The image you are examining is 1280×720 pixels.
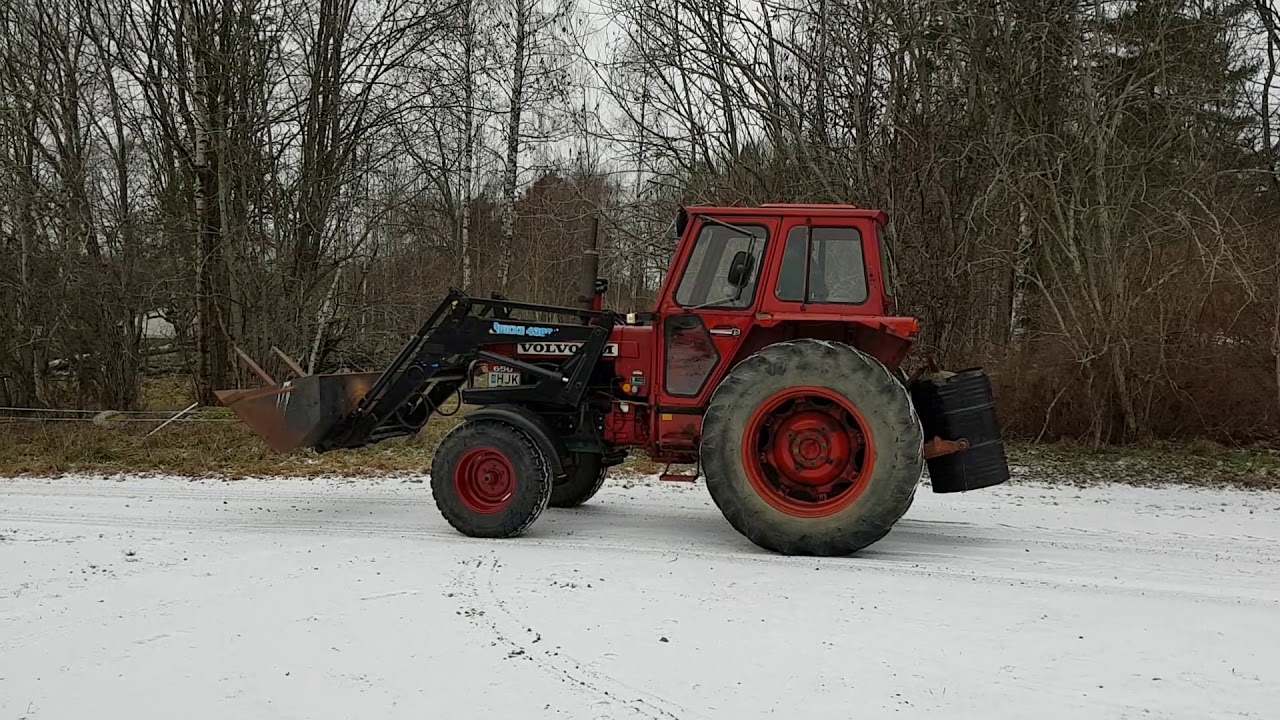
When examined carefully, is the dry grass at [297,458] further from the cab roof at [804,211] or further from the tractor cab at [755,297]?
the cab roof at [804,211]

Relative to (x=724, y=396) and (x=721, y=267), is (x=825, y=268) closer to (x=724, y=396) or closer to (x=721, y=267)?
(x=721, y=267)

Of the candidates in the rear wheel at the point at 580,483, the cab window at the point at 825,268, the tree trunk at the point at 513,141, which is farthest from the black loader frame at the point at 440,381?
the tree trunk at the point at 513,141

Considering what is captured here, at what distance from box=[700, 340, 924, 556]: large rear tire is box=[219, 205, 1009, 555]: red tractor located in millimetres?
10

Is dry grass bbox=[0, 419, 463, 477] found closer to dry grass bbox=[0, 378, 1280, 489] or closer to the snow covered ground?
dry grass bbox=[0, 378, 1280, 489]

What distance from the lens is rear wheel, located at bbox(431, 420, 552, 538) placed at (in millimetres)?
6148

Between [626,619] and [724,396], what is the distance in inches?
71.8

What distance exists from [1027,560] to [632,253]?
826cm

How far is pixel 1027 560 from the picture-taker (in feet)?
18.6

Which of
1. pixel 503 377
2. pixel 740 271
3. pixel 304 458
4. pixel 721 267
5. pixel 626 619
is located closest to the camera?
pixel 626 619

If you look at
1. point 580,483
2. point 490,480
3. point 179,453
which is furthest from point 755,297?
point 179,453

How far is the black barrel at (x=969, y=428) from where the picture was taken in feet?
20.3

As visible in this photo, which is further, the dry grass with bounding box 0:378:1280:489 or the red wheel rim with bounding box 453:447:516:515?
the dry grass with bounding box 0:378:1280:489

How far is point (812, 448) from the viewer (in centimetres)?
589

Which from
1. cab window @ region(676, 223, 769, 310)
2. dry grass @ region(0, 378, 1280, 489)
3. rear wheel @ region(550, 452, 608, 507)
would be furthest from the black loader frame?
dry grass @ region(0, 378, 1280, 489)
